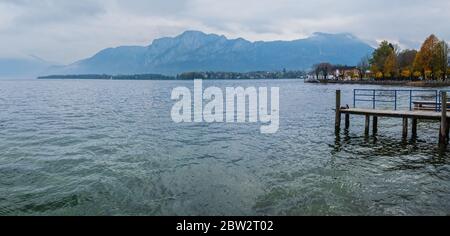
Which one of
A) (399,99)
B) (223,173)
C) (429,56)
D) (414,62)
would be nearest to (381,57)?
(414,62)

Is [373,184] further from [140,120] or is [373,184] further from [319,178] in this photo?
[140,120]

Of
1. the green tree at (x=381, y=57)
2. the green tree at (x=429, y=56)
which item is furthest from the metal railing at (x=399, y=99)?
the green tree at (x=381, y=57)

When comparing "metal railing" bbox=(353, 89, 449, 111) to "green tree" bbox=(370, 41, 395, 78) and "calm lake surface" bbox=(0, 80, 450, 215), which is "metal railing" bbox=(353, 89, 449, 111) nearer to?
"calm lake surface" bbox=(0, 80, 450, 215)

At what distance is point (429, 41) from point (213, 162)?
124 meters

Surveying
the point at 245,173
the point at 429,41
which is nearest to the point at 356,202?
the point at 245,173

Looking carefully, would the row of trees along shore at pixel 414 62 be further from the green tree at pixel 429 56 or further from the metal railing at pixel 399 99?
the metal railing at pixel 399 99

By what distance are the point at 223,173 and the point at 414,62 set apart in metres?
127

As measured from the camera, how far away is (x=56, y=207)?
14570 mm

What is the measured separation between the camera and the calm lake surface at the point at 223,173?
47.1 ft

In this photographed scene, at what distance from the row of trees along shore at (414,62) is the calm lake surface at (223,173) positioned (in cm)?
10197

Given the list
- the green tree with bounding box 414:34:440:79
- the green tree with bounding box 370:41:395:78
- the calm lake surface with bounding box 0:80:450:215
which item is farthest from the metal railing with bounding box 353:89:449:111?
the green tree with bounding box 370:41:395:78

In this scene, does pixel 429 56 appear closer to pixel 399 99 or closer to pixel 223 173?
pixel 399 99
